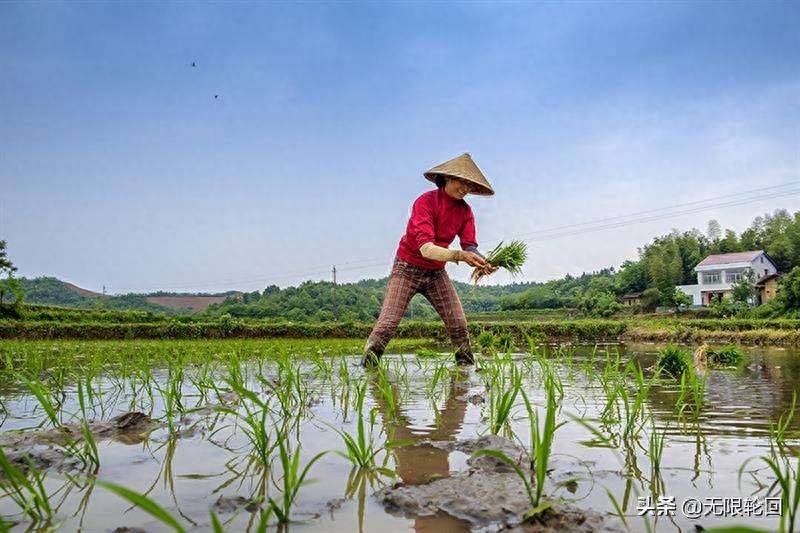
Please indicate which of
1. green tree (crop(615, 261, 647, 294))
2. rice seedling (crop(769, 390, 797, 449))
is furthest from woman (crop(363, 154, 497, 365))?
green tree (crop(615, 261, 647, 294))

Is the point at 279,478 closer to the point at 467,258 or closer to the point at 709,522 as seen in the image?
the point at 709,522

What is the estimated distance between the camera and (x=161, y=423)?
2.83 meters

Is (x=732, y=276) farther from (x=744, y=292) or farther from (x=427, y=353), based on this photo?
(x=427, y=353)

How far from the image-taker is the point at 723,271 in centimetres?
5975

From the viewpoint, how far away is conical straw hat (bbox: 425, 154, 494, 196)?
16.4ft

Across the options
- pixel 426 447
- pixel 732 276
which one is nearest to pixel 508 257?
pixel 426 447

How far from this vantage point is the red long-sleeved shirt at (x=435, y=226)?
4973 mm

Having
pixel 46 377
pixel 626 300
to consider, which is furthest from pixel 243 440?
pixel 626 300

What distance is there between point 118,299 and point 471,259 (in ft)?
298

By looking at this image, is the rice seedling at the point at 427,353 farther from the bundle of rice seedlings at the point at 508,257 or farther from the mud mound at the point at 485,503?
the mud mound at the point at 485,503

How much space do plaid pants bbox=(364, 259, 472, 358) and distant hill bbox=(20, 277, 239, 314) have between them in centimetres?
6899

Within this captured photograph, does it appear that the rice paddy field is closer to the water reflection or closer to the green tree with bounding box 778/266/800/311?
the water reflection

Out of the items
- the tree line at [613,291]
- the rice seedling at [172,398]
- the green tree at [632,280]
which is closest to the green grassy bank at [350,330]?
the rice seedling at [172,398]

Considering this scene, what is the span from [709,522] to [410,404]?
2.18 m
